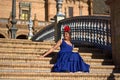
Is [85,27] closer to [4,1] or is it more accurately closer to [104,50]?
[104,50]

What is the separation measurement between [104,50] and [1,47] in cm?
356

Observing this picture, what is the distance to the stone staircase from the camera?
7.50 metres

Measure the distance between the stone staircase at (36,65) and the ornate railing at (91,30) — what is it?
1408mm

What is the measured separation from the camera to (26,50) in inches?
411

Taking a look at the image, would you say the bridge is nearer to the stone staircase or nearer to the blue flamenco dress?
the stone staircase

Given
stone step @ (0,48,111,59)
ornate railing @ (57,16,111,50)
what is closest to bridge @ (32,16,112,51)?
ornate railing @ (57,16,111,50)

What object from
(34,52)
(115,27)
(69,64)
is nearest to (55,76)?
(69,64)

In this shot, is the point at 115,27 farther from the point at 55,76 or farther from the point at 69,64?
the point at 55,76

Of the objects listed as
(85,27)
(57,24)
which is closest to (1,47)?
(85,27)

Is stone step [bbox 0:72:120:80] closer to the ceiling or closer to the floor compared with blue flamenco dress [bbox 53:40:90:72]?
closer to the floor

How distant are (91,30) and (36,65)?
5440 mm

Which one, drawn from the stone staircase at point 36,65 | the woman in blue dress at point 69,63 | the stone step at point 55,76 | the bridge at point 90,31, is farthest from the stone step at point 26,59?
the bridge at point 90,31

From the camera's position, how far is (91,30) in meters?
13.4

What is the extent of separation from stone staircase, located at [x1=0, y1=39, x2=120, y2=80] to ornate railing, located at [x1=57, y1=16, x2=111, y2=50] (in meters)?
1.41
